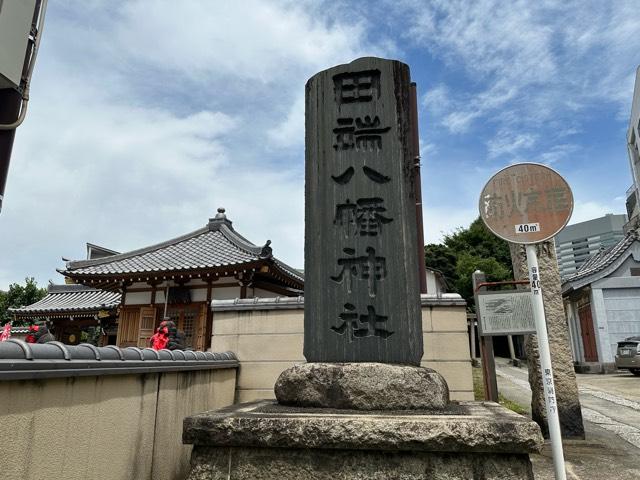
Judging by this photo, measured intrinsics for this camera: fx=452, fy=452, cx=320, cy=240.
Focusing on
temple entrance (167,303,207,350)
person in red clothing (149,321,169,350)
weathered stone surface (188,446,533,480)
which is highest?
temple entrance (167,303,207,350)

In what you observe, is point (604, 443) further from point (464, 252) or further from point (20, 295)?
point (20, 295)

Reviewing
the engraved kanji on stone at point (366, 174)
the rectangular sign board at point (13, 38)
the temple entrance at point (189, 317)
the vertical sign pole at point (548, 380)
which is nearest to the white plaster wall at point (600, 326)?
the temple entrance at point (189, 317)

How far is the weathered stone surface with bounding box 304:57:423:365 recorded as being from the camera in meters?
3.62

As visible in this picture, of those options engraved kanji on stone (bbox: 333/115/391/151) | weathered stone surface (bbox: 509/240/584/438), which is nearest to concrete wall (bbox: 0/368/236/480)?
engraved kanji on stone (bbox: 333/115/391/151)

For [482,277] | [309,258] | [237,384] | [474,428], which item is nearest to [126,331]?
[237,384]

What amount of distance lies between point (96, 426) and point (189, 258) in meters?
12.8

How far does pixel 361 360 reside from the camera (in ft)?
11.7

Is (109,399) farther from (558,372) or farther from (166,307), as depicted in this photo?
(166,307)

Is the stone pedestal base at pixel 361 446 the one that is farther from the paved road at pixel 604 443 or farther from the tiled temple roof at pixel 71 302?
the tiled temple roof at pixel 71 302

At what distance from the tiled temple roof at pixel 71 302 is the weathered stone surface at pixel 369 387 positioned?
18985 millimetres

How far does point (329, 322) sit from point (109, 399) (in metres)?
1.71

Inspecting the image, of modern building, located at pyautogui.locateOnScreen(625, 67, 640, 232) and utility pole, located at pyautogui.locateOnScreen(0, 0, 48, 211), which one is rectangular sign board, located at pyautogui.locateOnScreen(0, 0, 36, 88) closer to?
utility pole, located at pyautogui.locateOnScreen(0, 0, 48, 211)

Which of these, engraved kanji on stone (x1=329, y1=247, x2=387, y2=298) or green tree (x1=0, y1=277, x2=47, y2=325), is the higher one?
green tree (x1=0, y1=277, x2=47, y2=325)

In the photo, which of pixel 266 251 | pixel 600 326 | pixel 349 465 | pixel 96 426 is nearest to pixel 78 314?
pixel 266 251
